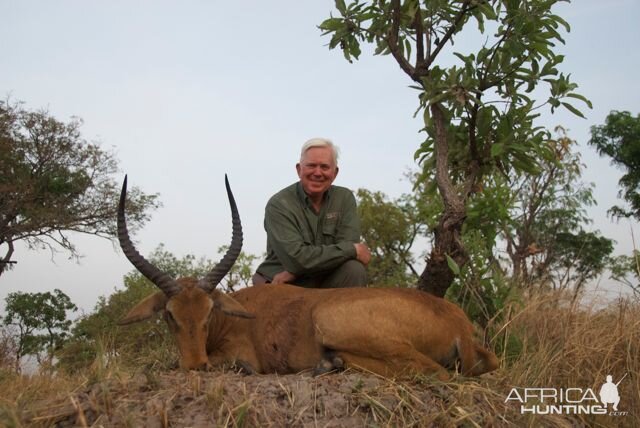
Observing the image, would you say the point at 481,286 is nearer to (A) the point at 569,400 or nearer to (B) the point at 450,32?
(A) the point at 569,400

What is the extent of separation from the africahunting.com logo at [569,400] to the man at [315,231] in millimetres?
1935

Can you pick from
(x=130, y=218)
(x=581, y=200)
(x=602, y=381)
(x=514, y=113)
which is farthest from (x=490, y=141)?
(x=581, y=200)

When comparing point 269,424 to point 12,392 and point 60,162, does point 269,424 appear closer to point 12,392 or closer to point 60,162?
point 12,392

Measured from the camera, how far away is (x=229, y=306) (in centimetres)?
515

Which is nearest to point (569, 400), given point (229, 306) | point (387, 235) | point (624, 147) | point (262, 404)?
point (262, 404)

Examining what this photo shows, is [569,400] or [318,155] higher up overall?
[318,155]

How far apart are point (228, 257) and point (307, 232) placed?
1.25 metres

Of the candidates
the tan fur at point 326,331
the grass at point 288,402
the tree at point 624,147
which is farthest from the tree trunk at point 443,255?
the tree at point 624,147

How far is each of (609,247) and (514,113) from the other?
23059 mm

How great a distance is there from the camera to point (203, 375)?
4473 mm

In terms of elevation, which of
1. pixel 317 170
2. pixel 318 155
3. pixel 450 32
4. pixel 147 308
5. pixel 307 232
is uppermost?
pixel 450 32

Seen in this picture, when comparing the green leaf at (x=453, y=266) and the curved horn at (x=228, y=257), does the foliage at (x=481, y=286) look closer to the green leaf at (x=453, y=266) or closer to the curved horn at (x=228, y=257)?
the green leaf at (x=453, y=266)

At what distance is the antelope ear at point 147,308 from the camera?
5.09 m

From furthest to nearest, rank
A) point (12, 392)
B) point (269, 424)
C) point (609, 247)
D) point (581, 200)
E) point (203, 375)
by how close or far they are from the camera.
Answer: point (609, 247) → point (581, 200) → point (12, 392) → point (203, 375) → point (269, 424)
